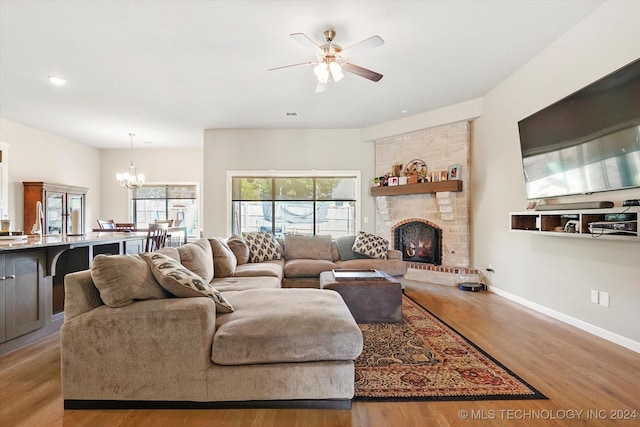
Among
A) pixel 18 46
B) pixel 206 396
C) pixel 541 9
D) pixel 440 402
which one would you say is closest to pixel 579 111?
pixel 541 9

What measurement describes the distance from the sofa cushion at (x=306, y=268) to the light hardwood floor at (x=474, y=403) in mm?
2080

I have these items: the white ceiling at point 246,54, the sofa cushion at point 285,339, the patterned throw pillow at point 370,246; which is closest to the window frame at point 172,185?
the white ceiling at point 246,54

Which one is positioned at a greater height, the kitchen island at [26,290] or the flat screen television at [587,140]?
the flat screen television at [587,140]

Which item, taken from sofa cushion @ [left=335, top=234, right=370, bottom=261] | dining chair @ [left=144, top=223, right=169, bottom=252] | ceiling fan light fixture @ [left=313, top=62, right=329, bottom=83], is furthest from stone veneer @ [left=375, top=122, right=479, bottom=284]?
dining chair @ [left=144, top=223, right=169, bottom=252]

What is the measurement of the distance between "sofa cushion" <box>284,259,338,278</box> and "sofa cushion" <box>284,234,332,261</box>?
0.44m

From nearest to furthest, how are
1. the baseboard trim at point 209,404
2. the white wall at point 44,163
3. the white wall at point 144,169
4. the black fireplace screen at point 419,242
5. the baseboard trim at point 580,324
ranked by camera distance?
1. the baseboard trim at point 209,404
2. the baseboard trim at point 580,324
3. the black fireplace screen at point 419,242
4. the white wall at point 44,163
5. the white wall at point 144,169

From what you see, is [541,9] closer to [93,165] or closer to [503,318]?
[503,318]

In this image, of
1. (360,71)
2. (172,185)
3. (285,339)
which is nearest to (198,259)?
(285,339)

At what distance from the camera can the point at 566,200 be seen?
3416 mm

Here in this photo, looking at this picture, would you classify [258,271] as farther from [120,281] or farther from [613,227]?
[613,227]

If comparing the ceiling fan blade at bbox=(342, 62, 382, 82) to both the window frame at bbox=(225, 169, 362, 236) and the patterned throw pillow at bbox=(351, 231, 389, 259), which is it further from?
the window frame at bbox=(225, 169, 362, 236)

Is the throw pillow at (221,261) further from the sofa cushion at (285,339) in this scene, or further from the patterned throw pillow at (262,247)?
the sofa cushion at (285,339)

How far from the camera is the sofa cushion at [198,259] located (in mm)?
2986

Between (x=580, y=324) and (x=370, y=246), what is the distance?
2.57 metres
